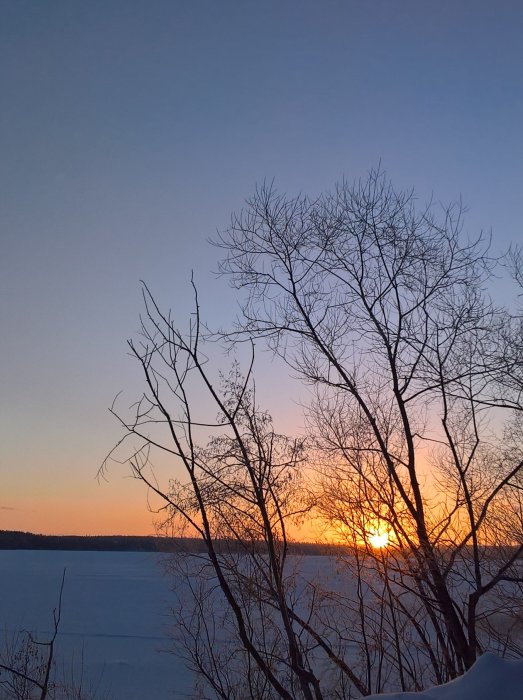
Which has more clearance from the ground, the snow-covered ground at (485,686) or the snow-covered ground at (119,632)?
the snow-covered ground at (485,686)

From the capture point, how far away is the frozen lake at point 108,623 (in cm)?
1977

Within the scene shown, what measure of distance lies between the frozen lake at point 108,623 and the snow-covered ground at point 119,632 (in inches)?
1.1

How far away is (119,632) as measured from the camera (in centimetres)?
2831

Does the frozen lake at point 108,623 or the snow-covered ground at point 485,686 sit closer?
the snow-covered ground at point 485,686

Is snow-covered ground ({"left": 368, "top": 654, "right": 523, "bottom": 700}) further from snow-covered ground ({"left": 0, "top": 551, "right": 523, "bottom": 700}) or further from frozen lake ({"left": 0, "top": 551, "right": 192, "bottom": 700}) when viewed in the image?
frozen lake ({"left": 0, "top": 551, "right": 192, "bottom": 700})

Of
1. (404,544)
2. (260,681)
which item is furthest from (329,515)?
(260,681)

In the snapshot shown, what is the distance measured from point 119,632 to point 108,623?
215 cm

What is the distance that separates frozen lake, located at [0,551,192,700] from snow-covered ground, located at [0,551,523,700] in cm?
3

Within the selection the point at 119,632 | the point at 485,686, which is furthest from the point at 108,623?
the point at 485,686

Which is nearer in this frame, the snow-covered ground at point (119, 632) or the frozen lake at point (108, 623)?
the snow-covered ground at point (119, 632)

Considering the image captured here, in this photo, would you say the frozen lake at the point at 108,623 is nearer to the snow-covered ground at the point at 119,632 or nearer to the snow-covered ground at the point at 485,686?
the snow-covered ground at the point at 119,632

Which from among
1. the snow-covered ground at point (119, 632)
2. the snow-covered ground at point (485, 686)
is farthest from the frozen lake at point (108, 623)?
the snow-covered ground at point (485, 686)

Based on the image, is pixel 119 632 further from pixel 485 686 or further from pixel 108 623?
pixel 485 686

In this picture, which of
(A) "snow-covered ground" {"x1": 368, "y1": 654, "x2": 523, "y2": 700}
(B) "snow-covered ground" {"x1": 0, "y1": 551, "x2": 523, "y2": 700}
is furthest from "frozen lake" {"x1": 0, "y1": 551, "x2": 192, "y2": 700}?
(A) "snow-covered ground" {"x1": 368, "y1": 654, "x2": 523, "y2": 700}
